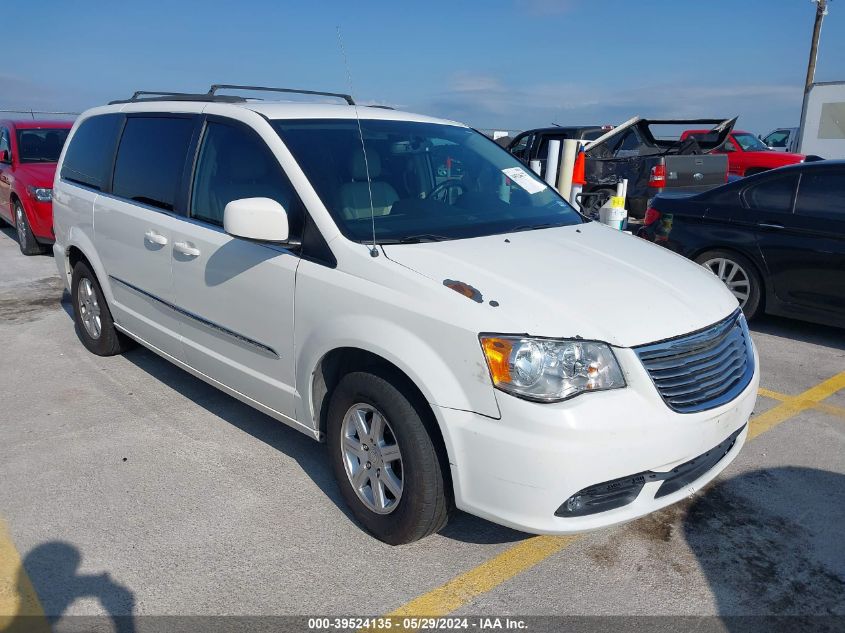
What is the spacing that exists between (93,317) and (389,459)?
3.52 metres

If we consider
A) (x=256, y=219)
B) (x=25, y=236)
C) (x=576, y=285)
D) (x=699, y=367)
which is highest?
(x=256, y=219)

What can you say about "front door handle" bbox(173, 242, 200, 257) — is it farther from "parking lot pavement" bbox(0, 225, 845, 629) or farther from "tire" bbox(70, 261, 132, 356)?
"tire" bbox(70, 261, 132, 356)

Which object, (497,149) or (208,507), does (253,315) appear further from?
(497,149)

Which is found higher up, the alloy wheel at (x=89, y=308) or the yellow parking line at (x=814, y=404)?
the alloy wheel at (x=89, y=308)

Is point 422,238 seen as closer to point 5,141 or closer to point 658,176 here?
point 658,176

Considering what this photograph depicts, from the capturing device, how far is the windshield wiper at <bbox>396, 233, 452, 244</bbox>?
10.3 ft

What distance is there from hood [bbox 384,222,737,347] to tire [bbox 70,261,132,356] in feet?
10.3

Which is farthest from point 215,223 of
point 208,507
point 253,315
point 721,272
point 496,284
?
point 721,272

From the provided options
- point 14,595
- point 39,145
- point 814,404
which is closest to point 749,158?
point 814,404

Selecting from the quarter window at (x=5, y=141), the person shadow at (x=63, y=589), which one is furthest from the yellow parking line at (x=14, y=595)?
the quarter window at (x=5, y=141)

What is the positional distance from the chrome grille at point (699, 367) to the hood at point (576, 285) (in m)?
0.05

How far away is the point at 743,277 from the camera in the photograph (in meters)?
6.33

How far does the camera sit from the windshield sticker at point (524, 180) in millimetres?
4133

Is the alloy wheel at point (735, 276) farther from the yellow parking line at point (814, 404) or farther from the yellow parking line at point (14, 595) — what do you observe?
the yellow parking line at point (14, 595)
